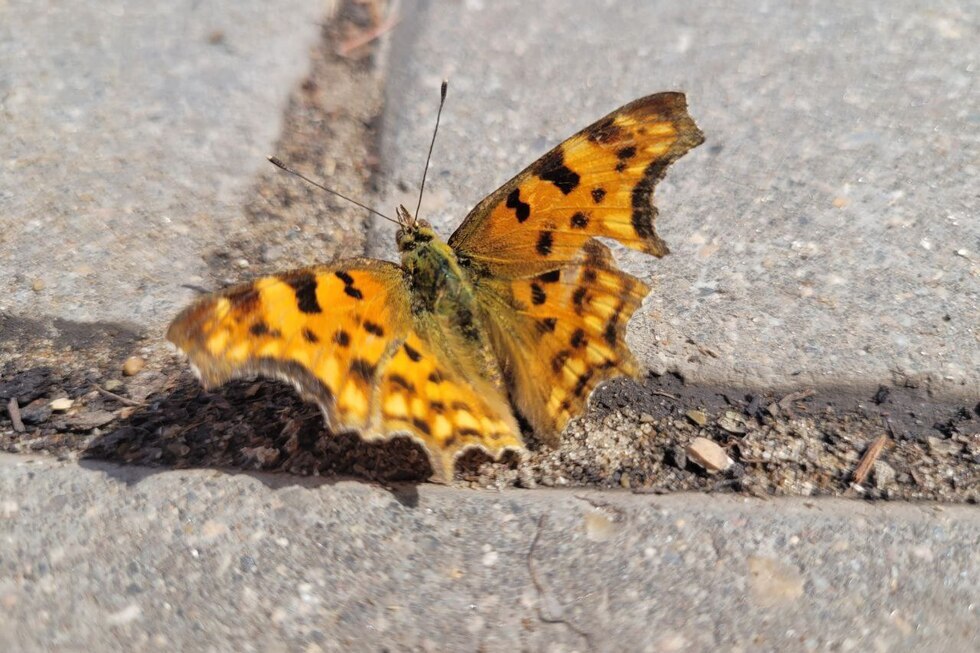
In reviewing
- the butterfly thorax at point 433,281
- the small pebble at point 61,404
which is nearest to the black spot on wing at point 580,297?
the butterfly thorax at point 433,281

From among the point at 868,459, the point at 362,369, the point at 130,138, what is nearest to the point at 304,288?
the point at 362,369

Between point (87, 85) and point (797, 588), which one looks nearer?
point (797, 588)

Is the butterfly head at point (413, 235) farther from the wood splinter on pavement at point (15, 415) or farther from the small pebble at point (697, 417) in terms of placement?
the wood splinter on pavement at point (15, 415)

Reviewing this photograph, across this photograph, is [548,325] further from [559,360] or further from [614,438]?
[614,438]

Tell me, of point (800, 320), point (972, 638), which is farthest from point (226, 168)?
point (972, 638)

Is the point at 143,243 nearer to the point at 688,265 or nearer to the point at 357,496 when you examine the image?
the point at 357,496

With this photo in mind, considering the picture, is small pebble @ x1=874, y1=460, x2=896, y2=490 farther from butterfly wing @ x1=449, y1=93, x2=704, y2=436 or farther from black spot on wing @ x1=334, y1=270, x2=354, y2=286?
black spot on wing @ x1=334, y1=270, x2=354, y2=286
